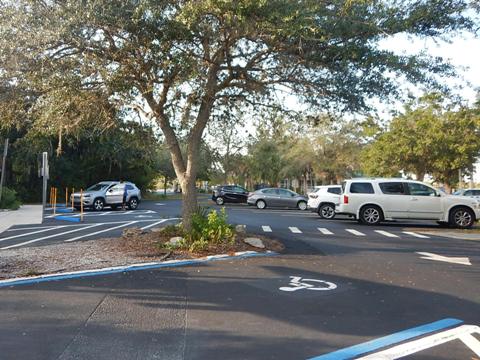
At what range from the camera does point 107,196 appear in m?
27.1

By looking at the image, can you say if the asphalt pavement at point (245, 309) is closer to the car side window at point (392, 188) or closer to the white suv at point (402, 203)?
the white suv at point (402, 203)

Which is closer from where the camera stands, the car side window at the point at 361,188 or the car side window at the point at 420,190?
the car side window at the point at 420,190

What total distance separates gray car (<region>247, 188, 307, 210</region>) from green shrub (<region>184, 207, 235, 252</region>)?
1962cm

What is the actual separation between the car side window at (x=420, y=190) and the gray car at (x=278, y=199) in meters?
11.9

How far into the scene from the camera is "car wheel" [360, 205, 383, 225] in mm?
19469

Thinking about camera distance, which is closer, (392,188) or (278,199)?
(392,188)

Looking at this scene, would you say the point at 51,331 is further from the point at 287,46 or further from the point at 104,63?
the point at 287,46

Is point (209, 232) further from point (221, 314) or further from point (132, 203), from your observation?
point (132, 203)

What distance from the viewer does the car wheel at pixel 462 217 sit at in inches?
733

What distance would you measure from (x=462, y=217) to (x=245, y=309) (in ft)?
49.4

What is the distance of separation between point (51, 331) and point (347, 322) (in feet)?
10.8

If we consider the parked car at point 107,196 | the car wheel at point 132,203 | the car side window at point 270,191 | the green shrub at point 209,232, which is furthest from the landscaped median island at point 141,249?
the car side window at point 270,191

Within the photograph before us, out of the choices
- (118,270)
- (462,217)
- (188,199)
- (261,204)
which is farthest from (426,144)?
(118,270)

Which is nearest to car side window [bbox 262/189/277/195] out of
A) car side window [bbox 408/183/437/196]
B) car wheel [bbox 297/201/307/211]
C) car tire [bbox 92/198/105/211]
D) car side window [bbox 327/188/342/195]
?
car wheel [bbox 297/201/307/211]
